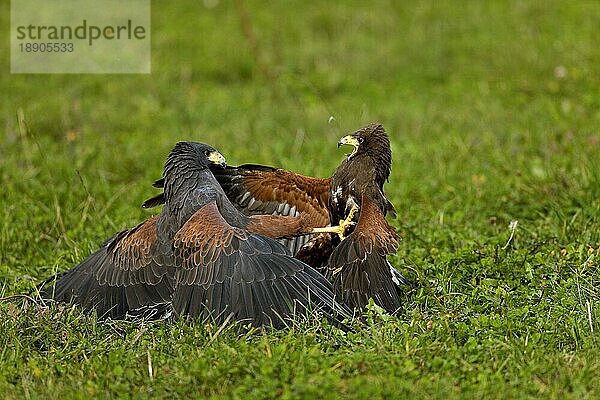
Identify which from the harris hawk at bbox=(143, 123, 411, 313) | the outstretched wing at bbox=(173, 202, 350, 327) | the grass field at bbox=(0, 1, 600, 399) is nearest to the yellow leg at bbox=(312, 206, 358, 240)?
the harris hawk at bbox=(143, 123, 411, 313)

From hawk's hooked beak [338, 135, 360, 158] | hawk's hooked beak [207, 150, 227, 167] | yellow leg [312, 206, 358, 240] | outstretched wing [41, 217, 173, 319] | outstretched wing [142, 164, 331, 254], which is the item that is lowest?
outstretched wing [41, 217, 173, 319]

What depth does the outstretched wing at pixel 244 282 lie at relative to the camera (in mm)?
5117

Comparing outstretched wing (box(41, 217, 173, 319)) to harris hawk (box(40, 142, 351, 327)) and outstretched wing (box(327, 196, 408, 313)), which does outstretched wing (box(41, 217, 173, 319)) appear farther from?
outstretched wing (box(327, 196, 408, 313))

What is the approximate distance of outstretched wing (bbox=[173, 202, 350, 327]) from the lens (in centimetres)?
512

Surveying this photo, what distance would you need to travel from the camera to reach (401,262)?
20.5 feet

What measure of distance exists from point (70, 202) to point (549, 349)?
4.21 meters

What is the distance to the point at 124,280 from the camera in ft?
19.1

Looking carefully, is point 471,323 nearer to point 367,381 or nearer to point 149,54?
point 367,381

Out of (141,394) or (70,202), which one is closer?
(141,394)

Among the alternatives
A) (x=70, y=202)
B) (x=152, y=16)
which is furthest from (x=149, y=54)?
(x=70, y=202)

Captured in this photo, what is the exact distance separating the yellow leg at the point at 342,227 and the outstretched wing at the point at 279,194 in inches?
9.7

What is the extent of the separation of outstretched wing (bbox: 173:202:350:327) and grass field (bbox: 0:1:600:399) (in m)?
0.16

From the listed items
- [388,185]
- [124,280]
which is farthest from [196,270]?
[388,185]

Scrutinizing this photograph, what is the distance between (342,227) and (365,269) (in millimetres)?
449
